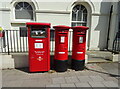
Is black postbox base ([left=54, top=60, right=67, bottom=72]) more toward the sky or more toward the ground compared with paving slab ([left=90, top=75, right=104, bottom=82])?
more toward the sky

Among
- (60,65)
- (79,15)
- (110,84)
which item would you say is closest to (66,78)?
(60,65)

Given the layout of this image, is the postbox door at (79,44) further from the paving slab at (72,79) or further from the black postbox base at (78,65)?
the paving slab at (72,79)

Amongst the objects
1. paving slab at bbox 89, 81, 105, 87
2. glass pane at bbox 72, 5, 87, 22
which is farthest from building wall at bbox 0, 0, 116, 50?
paving slab at bbox 89, 81, 105, 87

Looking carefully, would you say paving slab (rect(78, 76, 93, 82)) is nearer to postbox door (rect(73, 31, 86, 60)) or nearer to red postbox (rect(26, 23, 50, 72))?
postbox door (rect(73, 31, 86, 60))

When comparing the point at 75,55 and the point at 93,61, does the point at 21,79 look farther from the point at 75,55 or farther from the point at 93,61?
the point at 93,61

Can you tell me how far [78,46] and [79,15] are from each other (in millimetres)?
3811

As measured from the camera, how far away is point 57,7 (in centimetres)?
634

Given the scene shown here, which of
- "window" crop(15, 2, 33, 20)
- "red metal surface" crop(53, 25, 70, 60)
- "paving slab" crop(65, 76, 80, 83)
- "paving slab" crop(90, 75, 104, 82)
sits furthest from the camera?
"window" crop(15, 2, 33, 20)

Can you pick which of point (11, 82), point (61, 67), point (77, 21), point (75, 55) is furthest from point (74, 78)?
point (77, 21)

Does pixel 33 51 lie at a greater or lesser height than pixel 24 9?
lesser

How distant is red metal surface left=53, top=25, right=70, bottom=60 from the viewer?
3600mm

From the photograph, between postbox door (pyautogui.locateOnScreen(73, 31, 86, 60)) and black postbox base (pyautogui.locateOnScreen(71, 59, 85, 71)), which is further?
black postbox base (pyautogui.locateOnScreen(71, 59, 85, 71))

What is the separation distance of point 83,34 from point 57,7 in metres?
3.37

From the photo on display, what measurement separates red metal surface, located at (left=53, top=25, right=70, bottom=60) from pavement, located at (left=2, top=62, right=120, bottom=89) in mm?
680
